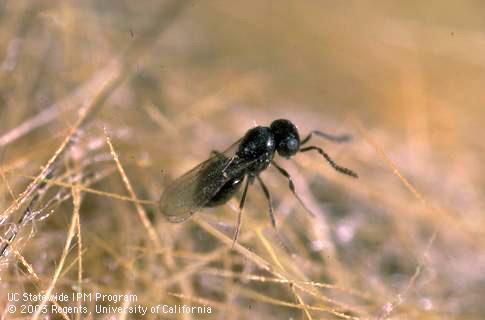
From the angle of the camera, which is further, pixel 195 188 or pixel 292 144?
pixel 292 144

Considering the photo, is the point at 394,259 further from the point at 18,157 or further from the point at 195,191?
the point at 18,157

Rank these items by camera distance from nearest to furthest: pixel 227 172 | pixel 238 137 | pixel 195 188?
pixel 195 188
pixel 227 172
pixel 238 137

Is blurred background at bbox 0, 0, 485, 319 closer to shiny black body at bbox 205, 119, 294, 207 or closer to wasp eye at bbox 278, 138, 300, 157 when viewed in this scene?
shiny black body at bbox 205, 119, 294, 207

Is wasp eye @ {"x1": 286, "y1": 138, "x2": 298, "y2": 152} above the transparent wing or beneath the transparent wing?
above

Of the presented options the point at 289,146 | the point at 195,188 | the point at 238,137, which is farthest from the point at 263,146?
the point at 238,137

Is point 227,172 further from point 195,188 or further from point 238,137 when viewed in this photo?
point 238,137

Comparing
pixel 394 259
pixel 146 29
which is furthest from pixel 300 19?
pixel 394 259

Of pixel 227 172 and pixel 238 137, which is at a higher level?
pixel 238 137

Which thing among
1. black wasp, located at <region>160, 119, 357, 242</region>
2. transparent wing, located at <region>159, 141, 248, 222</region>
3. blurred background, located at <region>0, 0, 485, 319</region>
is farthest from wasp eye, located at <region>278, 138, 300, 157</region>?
blurred background, located at <region>0, 0, 485, 319</region>
